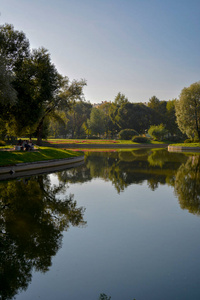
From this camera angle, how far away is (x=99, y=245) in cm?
739

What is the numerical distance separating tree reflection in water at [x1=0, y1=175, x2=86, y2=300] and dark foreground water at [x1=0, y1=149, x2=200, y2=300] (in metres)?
0.02

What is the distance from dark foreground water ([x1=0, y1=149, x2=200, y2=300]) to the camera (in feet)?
17.7

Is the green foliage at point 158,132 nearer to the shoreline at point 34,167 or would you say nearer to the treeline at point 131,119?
the treeline at point 131,119

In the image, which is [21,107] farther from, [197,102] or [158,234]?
[197,102]

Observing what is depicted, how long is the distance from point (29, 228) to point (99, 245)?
2.68 metres

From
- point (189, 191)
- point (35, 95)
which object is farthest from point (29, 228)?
point (35, 95)

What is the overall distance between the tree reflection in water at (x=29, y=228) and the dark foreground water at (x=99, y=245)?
22mm

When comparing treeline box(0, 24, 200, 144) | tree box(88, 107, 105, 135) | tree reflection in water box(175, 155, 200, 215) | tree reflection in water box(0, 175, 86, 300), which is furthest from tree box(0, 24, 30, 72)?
tree box(88, 107, 105, 135)

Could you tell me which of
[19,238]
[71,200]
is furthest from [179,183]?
[19,238]

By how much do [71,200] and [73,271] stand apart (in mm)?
6506

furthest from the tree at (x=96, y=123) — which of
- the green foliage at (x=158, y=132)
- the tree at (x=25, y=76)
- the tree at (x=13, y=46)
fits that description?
the tree at (x=13, y=46)

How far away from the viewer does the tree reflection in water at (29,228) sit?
19.4ft

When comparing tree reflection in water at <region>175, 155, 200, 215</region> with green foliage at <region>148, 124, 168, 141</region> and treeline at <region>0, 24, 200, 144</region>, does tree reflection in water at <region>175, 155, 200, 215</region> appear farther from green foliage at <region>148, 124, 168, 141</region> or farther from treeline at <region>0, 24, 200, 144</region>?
green foliage at <region>148, 124, 168, 141</region>

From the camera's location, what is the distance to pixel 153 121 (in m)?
95.1
